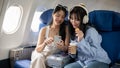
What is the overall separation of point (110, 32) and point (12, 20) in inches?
67.4

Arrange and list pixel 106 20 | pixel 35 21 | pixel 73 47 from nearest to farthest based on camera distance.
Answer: pixel 73 47 → pixel 106 20 → pixel 35 21

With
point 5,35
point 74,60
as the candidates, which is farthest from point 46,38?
point 5,35

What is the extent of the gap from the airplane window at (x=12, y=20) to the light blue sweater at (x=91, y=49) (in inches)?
55.9

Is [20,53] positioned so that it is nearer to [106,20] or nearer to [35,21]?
[35,21]

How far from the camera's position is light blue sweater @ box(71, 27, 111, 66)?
271 cm

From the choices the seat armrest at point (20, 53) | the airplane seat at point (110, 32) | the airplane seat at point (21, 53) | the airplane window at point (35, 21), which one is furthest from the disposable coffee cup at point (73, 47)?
the airplane window at point (35, 21)

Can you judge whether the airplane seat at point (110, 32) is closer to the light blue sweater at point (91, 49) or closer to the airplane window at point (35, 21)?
the light blue sweater at point (91, 49)

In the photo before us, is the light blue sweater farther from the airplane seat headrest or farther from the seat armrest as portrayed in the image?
the seat armrest

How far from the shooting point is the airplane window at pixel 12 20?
3.59m

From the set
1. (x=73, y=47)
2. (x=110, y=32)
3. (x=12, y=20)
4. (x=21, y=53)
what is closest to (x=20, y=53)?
(x=21, y=53)

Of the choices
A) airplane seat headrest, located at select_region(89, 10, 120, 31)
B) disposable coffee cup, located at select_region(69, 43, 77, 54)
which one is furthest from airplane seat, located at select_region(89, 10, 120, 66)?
disposable coffee cup, located at select_region(69, 43, 77, 54)

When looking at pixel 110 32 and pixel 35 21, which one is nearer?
pixel 110 32

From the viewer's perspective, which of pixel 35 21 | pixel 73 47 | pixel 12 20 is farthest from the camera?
pixel 35 21

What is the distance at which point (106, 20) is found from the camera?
2.93m
